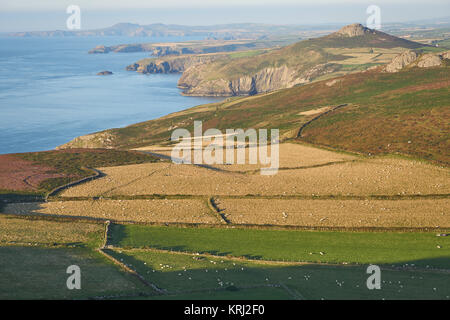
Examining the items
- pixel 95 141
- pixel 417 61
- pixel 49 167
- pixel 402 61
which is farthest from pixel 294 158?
pixel 417 61

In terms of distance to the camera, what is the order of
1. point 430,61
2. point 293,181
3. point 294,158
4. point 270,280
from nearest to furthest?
1. point 270,280
2. point 293,181
3. point 294,158
4. point 430,61

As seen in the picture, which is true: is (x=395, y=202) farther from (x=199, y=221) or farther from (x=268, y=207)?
(x=199, y=221)

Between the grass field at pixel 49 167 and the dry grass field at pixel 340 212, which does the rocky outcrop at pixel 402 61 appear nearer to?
the grass field at pixel 49 167

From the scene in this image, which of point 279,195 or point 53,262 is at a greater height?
point 279,195

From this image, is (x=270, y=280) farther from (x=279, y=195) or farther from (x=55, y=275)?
(x=279, y=195)

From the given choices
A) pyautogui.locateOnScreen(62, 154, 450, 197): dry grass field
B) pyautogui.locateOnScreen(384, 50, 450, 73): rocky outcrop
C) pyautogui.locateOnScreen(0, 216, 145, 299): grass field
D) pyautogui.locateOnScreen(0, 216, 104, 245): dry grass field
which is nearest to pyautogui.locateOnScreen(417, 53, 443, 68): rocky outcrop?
pyautogui.locateOnScreen(384, 50, 450, 73): rocky outcrop

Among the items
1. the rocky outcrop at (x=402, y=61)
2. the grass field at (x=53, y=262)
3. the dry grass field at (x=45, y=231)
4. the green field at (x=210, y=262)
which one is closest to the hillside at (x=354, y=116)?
the rocky outcrop at (x=402, y=61)
